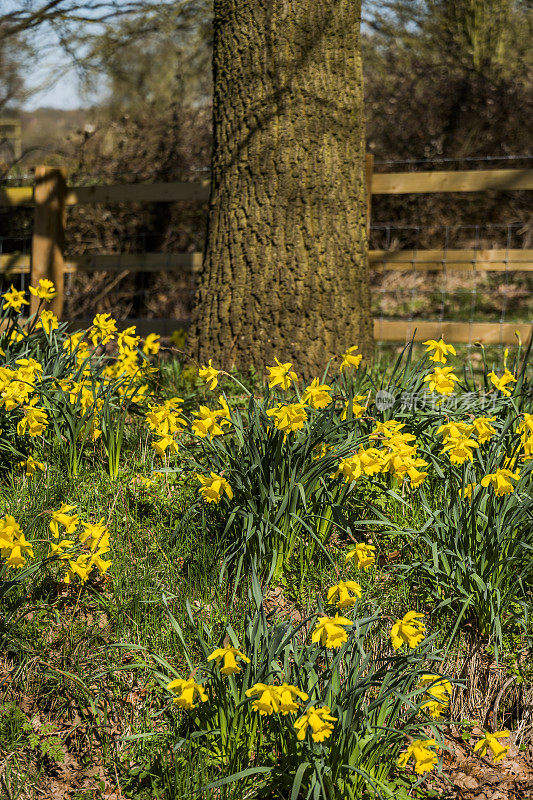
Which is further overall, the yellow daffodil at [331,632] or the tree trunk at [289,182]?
the tree trunk at [289,182]

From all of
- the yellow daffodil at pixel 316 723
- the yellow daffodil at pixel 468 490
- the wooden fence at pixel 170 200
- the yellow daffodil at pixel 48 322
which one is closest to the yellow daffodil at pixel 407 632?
the yellow daffodil at pixel 316 723

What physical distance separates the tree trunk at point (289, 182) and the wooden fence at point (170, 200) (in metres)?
1.54

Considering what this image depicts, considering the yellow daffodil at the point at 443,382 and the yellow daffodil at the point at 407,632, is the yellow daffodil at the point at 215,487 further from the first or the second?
the yellow daffodil at the point at 443,382

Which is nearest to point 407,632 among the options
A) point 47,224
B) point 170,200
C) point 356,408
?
point 356,408

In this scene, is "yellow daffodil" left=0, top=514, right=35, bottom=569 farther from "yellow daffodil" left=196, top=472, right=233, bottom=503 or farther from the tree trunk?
the tree trunk

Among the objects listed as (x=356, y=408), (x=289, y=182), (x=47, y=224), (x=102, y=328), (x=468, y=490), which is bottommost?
(x=468, y=490)

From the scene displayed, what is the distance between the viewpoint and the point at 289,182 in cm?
399

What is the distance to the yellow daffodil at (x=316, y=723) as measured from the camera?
1.66 meters

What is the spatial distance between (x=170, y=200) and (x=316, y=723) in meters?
4.90

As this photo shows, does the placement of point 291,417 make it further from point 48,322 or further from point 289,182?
point 289,182

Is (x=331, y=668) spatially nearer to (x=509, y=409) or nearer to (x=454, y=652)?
(x=454, y=652)

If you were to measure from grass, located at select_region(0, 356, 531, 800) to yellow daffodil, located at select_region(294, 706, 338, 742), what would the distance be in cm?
35

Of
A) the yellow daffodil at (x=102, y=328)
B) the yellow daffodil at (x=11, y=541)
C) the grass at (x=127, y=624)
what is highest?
the yellow daffodil at (x=102, y=328)

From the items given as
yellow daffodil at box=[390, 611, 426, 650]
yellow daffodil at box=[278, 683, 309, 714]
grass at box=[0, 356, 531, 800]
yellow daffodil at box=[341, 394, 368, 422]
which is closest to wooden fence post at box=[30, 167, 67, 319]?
grass at box=[0, 356, 531, 800]
